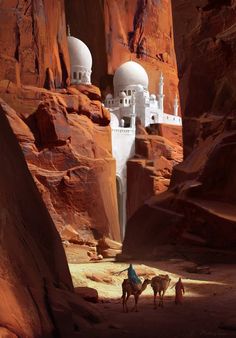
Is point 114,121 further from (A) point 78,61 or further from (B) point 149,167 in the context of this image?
(A) point 78,61

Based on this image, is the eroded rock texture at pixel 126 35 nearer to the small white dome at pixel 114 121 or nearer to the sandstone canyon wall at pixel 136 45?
the sandstone canyon wall at pixel 136 45

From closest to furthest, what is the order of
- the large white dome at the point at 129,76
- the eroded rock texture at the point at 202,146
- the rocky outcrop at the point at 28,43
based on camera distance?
the eroded rock texture at the point at 202,146
the rocky outcrop at the point at 28,43
the large white dome at the point at 129,76

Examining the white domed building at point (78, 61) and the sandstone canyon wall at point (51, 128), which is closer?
the sandstone canyon wall at point (51, 128)

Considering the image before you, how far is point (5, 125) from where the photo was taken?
23.7ft

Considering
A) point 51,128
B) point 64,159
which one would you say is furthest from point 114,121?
point 51,128

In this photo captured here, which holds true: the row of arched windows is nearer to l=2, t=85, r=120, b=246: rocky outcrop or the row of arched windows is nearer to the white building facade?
the white building facade

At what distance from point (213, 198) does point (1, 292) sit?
12.7m

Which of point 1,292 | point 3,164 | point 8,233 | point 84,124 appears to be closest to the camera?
point 1,292

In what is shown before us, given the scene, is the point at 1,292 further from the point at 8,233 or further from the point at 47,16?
the point at 47,16

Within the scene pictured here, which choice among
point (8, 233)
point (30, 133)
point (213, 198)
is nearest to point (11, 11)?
point (30, 133)

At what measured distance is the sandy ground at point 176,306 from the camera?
241 inches

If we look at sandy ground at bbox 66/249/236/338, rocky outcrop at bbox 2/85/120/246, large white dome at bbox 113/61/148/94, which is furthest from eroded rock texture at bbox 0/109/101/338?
large white dome at bbox 113/61/148/94

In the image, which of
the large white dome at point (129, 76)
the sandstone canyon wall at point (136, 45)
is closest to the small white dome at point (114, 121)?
the sandstone canyon wall at point (136, 45)

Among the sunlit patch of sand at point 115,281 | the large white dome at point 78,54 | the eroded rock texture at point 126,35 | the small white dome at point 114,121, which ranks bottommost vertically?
the sunlit patch of sand at point 115,281
